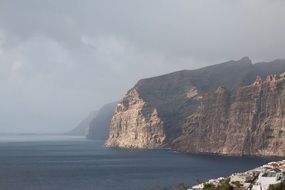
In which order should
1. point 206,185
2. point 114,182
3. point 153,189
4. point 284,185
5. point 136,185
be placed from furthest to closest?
1. point 114,182
2. point 136,185
3. point 153,189
4. point 206,185
5. point 284,185

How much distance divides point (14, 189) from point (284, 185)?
306 feet

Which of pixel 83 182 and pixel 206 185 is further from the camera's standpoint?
pixel 83 182

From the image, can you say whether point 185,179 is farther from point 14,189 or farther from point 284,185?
point 284,185

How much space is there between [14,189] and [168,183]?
4651 cm

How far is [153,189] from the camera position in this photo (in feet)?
540

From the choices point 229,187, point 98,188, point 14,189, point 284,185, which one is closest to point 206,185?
point 229,187

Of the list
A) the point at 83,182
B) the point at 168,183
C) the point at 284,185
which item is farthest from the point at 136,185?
the point at 284,185

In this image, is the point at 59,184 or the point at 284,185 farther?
the point at 59,184

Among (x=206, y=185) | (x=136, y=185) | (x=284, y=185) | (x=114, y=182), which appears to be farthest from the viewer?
(x=114, y=182)

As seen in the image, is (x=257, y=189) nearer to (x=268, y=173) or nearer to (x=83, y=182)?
(x=268, y=173)

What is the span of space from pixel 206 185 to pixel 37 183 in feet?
285

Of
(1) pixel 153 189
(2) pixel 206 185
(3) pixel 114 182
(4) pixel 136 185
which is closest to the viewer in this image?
(2) pixel 206 185

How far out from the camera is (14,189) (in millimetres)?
172750

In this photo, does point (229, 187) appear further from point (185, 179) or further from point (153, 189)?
point (185, 179)
